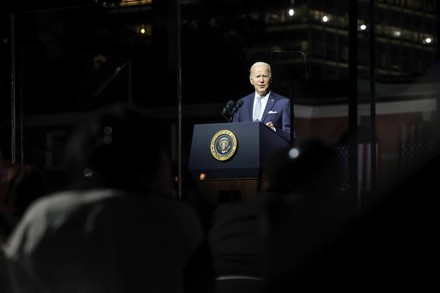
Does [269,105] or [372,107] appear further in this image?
[269,105]

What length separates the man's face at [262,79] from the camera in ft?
22.6

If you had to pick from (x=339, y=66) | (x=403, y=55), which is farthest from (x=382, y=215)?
(x=339, y=66)

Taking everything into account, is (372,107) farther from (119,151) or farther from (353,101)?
(119,151)

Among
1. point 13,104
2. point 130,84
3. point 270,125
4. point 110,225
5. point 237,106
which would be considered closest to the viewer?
point 110,225

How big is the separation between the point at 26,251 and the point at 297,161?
1237 mm

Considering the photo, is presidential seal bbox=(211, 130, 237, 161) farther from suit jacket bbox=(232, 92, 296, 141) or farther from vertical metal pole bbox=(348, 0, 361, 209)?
vertical metal pole bbox=(348, 0, 361, 209)

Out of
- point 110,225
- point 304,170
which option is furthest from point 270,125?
point 110,225

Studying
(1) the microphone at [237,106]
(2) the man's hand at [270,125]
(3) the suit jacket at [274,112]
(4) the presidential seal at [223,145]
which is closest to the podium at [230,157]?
(4) the presidential seal at [223,145]

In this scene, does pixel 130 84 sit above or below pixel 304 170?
above

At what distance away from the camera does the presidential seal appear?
20.9ft

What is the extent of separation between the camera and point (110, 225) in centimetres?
199

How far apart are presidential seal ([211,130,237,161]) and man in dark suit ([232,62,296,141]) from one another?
540 mm

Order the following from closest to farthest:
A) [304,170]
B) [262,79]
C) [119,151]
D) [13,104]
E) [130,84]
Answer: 1. [119,151]
2. [304,170]
3. [262,79]
4. [13,104]
5. [130,84]

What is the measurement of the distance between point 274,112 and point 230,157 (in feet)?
2.38
